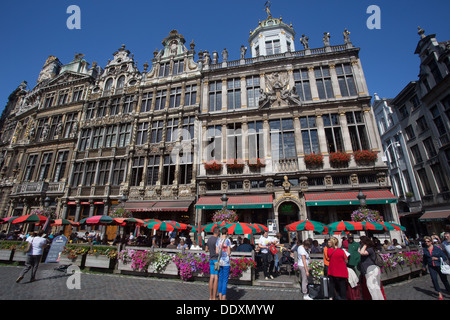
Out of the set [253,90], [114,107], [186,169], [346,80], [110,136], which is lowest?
[186,169]

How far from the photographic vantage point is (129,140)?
23547 millimetres

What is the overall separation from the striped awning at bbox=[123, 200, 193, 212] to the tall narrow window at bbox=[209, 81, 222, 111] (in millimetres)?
9980

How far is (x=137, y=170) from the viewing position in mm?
22016

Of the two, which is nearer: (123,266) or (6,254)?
(123,266)

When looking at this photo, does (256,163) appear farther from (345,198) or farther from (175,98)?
(175,98)

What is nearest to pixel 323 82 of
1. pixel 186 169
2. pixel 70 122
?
pixel 186 169

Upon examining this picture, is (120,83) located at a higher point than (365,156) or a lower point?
higher

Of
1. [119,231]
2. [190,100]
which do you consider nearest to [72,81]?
[190,100]

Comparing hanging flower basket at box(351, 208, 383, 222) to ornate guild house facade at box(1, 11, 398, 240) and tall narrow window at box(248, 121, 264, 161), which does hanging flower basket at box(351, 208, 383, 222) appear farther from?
tall narrow window at box(248, 121, 264, 161)

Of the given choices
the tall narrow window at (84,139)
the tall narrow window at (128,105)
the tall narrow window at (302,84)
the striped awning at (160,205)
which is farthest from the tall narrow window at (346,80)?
the tall narrow window at (84,139)

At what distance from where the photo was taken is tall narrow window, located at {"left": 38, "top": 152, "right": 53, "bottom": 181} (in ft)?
84.7

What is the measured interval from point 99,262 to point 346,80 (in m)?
23.4

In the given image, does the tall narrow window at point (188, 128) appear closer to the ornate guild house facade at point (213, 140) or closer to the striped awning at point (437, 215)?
the ornate guild house facade at point (213, 140)
